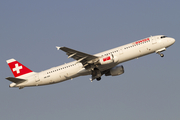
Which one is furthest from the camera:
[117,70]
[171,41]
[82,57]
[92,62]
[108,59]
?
[117,70]

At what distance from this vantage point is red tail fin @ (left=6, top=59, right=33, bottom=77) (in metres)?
56.5

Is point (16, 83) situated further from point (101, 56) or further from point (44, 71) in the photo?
point (101, 56)

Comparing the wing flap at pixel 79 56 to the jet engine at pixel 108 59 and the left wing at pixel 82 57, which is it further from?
the jet engine at pixel 108 59

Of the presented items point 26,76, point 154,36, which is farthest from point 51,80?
point 154,36

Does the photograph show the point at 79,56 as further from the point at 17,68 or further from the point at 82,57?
the point at 17,68

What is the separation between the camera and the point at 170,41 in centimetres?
5194

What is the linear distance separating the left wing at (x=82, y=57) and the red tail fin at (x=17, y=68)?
11628mm

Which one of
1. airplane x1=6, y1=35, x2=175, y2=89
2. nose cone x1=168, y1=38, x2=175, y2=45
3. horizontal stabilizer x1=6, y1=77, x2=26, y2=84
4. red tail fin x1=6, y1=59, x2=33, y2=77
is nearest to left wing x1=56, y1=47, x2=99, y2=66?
airplane x1=6, y1=35, x2=175, y2=89

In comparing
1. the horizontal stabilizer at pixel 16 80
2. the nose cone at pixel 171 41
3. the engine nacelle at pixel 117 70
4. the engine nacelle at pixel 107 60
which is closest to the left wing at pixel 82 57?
the engine nacelle at pixel 107 60

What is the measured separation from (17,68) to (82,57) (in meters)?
14.9

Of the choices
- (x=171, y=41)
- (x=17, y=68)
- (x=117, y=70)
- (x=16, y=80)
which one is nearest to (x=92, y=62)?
(x=117, y=70)

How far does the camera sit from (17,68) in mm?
57031

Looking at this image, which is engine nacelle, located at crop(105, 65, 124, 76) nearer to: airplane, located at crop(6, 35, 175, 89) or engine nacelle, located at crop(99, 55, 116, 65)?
airplane, located at crop(6, 35, 175, 89)

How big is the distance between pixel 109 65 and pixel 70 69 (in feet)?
24.1
